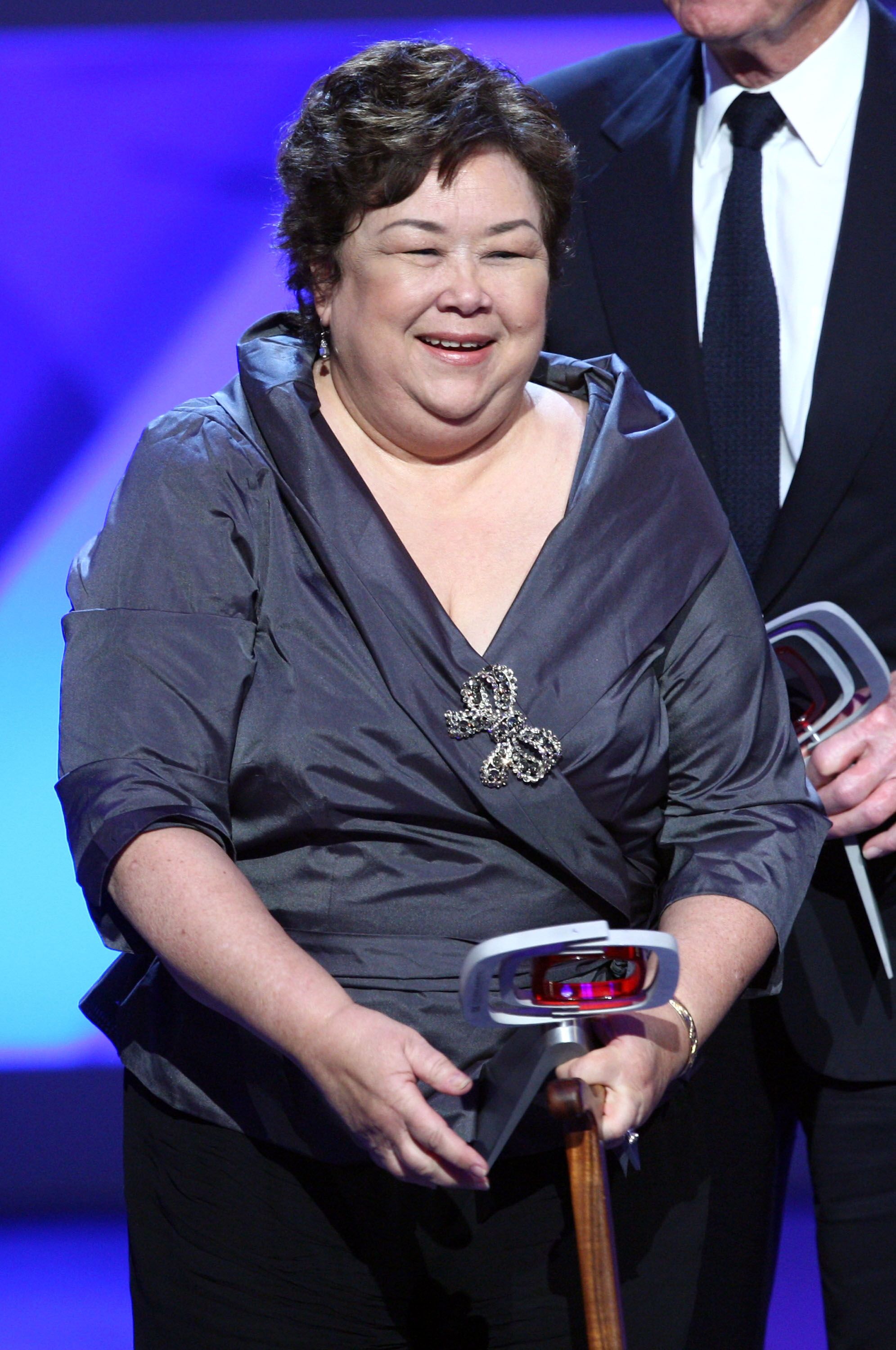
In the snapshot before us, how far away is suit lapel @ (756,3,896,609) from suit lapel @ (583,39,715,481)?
0.37ft

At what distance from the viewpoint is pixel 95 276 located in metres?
2.77

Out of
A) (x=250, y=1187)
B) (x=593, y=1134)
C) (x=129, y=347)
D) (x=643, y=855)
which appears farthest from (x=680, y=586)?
(x=129, y=347)

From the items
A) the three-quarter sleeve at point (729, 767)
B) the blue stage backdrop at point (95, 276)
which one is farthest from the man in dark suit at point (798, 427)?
the blue stage backdrop at point (95, 276)

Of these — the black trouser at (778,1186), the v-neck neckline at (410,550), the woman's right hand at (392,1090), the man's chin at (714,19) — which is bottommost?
the black trouser at (778,1186)

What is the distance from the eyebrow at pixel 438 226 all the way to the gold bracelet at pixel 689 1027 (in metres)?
0.69

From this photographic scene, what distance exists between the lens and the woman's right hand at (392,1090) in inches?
46.6

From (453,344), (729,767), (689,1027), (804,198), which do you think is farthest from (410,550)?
(804,198)

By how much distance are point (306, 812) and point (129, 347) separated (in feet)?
5.33

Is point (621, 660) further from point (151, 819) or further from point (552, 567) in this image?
point (151, 819)

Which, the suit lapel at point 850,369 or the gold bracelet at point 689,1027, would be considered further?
the suit lapel at point 850,369

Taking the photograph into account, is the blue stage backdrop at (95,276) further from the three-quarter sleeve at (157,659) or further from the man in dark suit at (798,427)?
the three-quarter sleeve at (157,659)

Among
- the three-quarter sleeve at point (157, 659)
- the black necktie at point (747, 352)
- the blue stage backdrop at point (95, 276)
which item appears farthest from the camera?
the blue stage backdrop at point (95, 276)

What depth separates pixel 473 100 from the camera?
148 centimetres

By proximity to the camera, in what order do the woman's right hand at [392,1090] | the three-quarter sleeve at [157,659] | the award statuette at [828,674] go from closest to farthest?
the woman's right hand at [392,1090], the three-quarter sleeve at [157,659], the award statuette at [828,674]
